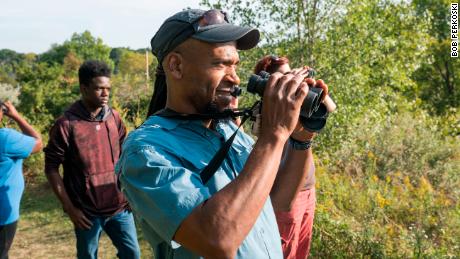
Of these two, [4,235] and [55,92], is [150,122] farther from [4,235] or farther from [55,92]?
[55,92]

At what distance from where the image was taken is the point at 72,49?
70.5 metres

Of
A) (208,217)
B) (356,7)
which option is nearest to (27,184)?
(356,7)

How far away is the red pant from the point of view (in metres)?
3.45

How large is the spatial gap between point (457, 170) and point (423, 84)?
1723 cm

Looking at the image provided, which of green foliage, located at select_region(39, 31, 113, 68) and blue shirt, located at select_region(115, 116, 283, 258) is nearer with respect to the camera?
blue shirt, located at select_region(115, 116, 283, 258)

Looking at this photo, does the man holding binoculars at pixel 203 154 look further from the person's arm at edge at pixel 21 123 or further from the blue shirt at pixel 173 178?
the person's arm at edge at pixel 21 123

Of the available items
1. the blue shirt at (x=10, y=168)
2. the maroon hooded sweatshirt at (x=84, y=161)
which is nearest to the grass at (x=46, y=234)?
the maroon hooded sweatshirt at (x=84, y=161)

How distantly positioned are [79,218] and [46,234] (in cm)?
304

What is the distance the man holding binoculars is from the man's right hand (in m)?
2.13

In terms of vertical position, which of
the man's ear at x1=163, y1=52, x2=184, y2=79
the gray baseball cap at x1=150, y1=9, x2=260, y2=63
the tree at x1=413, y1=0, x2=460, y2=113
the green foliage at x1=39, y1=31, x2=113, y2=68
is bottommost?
the green foliage at x1=39, y1=31, x2=113, y2=68

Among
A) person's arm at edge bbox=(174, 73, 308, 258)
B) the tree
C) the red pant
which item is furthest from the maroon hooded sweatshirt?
the tree

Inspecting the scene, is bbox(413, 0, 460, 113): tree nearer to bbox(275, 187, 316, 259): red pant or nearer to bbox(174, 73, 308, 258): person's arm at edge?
bbox(275, 187, 316, 259): red pant

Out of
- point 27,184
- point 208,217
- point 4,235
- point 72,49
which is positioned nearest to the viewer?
point 208,217

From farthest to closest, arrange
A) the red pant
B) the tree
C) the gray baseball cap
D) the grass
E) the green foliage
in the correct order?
the green foliage < the tree < the grass < the red pant < the gray baseball cap
